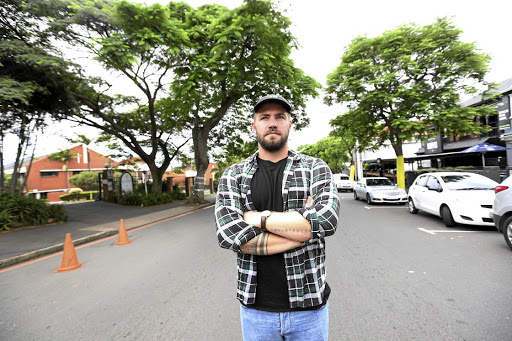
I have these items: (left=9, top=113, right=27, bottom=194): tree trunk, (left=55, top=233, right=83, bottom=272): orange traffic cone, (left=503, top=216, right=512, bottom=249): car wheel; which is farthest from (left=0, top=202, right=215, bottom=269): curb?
(left=503, top=216, right=512, bottom=249): car wheel

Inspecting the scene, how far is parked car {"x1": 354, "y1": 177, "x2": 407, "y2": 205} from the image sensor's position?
1188 centimetres

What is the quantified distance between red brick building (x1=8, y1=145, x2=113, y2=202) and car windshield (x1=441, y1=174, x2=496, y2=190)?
3495 cm

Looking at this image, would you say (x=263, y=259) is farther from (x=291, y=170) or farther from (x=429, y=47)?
(x=429, y=47)

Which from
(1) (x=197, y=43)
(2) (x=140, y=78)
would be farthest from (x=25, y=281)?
(2) (x=140, y=78)

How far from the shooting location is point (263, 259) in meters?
1.44

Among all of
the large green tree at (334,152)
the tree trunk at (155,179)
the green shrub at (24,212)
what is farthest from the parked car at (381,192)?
the large green tree at (334,152)

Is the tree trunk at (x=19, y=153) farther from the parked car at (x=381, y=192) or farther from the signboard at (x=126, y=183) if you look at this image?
the parked car at (x=381, y=192)

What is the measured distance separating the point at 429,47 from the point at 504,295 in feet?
39.1

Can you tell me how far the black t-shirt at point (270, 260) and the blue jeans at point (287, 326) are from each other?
0.11 ft

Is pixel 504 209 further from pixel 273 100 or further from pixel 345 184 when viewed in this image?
pixel 345 184

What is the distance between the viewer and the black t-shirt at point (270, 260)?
136cm

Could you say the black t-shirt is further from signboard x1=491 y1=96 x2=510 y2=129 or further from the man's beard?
signboard x1=491 y1=96 x2=510 y2=129

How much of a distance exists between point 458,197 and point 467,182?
38.1 inches

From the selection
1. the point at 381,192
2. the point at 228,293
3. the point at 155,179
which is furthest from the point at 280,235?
the point at 155,179
